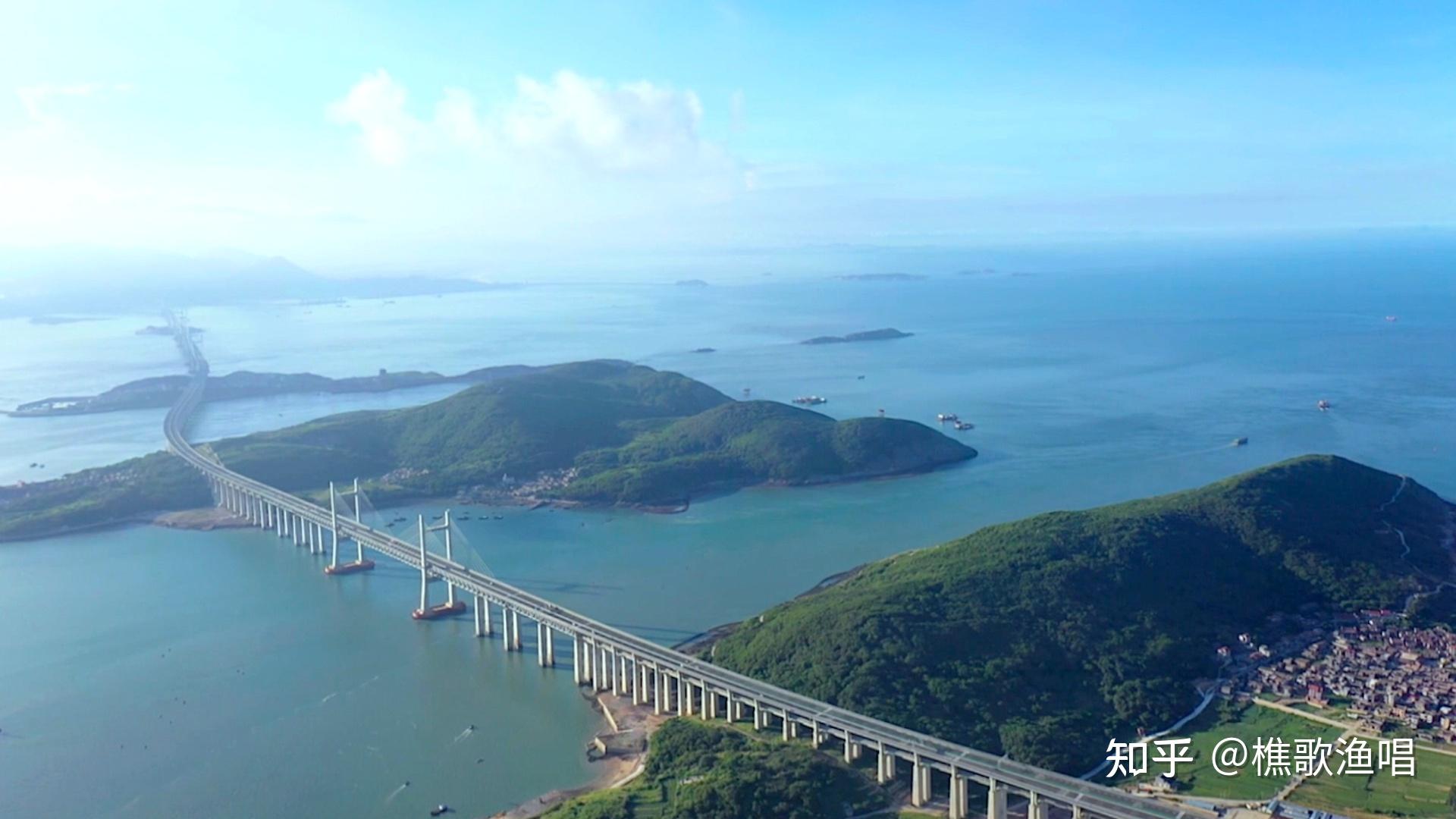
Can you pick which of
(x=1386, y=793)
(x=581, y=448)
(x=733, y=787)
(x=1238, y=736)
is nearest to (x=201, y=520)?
(x=581, y=448)

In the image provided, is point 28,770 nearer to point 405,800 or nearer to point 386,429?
point 405,800

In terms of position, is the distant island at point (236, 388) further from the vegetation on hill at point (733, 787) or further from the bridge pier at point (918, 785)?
the bridge pier at point (918, 785)

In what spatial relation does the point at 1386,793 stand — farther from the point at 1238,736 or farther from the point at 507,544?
the point at 507,544

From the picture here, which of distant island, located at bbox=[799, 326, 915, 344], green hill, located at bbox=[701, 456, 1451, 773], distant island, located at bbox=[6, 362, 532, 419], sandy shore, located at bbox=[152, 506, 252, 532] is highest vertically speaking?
distant island, located at bbox=[799, 326, 915, 344]

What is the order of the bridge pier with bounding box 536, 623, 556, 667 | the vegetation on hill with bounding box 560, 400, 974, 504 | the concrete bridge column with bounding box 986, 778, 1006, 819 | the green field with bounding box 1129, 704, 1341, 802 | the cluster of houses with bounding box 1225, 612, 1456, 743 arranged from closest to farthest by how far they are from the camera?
the concrete bridge column with bounding box 986, 778, 1006, 819
the green field with bounding box 1129, 704, 1341, 802
the cluster of houses with bounding box 1225, 612, 1456, 743
the bridge pier with bounding box 536, 623, 556, 667
the vegetation on hill with bounding box 560, 400, 974, 504

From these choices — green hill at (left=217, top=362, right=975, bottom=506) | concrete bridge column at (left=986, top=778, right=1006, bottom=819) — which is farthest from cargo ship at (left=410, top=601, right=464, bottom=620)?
concrete bridge column at (left=986, top=778, right=1006, bottom=819)

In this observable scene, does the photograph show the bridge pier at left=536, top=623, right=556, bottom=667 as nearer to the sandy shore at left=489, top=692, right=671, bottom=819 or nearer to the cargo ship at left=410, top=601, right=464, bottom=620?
the sandy shore at left=489, top=692, right=671, bottom=819

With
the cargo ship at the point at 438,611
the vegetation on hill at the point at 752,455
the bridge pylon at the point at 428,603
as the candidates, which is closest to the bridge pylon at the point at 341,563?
the bridge pylon at the point at 428,603
